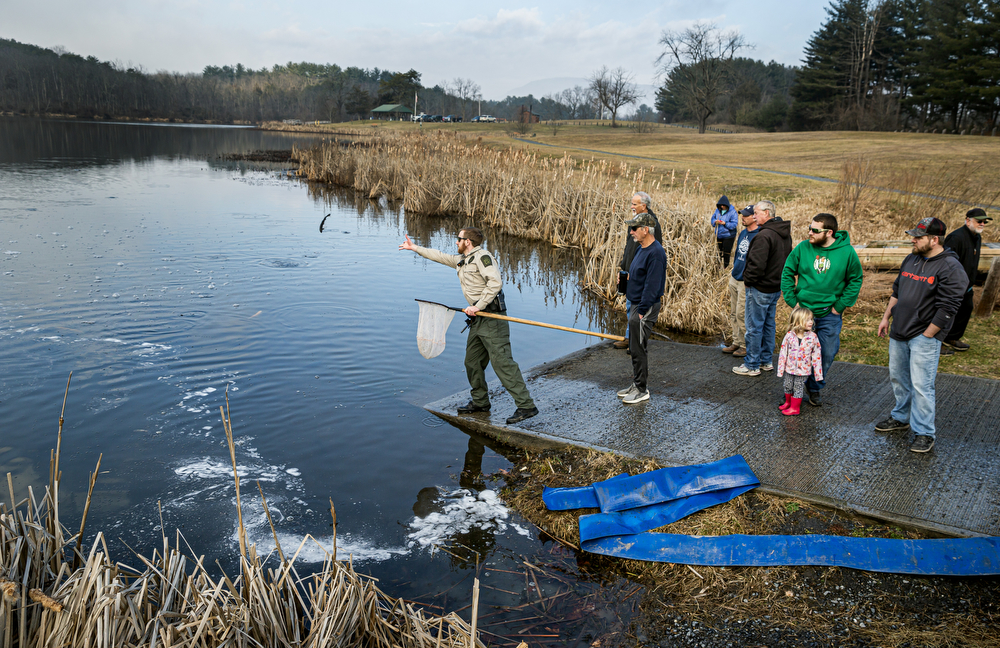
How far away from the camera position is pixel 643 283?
6.69m

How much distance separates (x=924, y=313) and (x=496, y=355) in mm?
3916

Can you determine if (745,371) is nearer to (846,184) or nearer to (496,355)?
(496,355)

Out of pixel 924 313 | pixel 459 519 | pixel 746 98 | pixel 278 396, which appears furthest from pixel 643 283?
pixel 746 98

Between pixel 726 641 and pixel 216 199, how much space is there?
2495cm

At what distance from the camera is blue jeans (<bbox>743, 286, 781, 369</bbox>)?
7.48 m

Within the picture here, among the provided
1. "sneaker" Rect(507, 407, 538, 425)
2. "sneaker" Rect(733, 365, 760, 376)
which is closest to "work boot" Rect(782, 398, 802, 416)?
"sneaker" Rect(733, 365, 760, 376)

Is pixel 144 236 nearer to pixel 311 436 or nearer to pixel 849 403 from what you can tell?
pixel 311 436

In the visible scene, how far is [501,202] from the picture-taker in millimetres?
20000

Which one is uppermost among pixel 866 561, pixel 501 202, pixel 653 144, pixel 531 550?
pixel 653 144

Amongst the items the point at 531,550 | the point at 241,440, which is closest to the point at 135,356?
the point at 241,440

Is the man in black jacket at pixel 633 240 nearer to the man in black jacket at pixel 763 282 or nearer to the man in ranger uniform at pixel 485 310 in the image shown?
the man in black jacket at pixel 763 282

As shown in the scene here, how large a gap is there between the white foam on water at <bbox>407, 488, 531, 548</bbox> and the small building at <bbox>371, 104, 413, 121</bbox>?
100145 millimetres

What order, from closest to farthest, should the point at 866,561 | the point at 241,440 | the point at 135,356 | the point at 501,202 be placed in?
1. the point at 866,561
2. the point at 241,440
3. the point at 135,356
4. the point at 501,202

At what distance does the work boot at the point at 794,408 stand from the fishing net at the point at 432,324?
12.1ft
